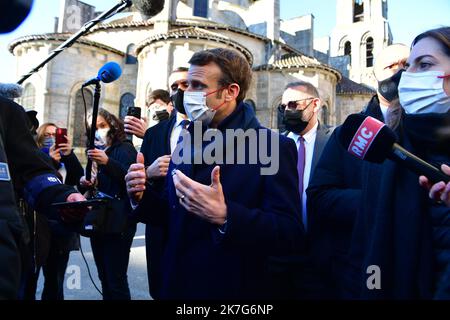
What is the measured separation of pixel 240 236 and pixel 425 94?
1.02 m

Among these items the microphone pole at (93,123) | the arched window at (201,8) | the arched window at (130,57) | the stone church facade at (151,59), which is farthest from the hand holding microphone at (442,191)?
the arched window at (201,8)

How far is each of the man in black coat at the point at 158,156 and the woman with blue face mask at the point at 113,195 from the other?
1.12ft

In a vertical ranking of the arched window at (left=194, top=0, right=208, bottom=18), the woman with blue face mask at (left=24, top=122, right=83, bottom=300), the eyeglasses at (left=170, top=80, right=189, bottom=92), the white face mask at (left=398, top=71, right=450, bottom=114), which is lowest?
the woman with blue face mask at (left=24, top=122, right=83, bottom=300)

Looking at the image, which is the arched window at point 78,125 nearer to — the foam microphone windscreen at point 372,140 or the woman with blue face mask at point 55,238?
the woman with blue face mask at point 55,238

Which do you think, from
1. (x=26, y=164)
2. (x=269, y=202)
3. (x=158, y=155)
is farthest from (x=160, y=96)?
(x=269, y=202)

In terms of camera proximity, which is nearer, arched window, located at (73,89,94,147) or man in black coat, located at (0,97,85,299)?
man in black coat, located at (0,97,85,299)

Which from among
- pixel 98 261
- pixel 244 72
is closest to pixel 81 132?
pixel 98 261

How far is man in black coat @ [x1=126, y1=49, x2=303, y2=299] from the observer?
178 cm

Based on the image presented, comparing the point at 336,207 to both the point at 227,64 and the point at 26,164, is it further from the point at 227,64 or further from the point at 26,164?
the point at 26,164

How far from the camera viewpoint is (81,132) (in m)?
24.3

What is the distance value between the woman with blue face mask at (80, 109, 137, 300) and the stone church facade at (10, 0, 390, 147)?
17.0m

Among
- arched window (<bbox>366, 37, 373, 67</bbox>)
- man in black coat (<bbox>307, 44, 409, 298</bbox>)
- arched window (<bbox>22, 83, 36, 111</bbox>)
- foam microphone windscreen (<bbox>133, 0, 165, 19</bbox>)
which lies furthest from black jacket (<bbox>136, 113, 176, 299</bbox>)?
arched window (<bbox>366, 37, 373, 67</bbox>)

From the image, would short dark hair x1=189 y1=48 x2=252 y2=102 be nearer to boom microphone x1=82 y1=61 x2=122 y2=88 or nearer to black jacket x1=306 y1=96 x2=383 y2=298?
black jacket x1=306 y1=96 x2=383 y2=298

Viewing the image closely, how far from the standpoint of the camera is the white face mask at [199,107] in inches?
87.5
